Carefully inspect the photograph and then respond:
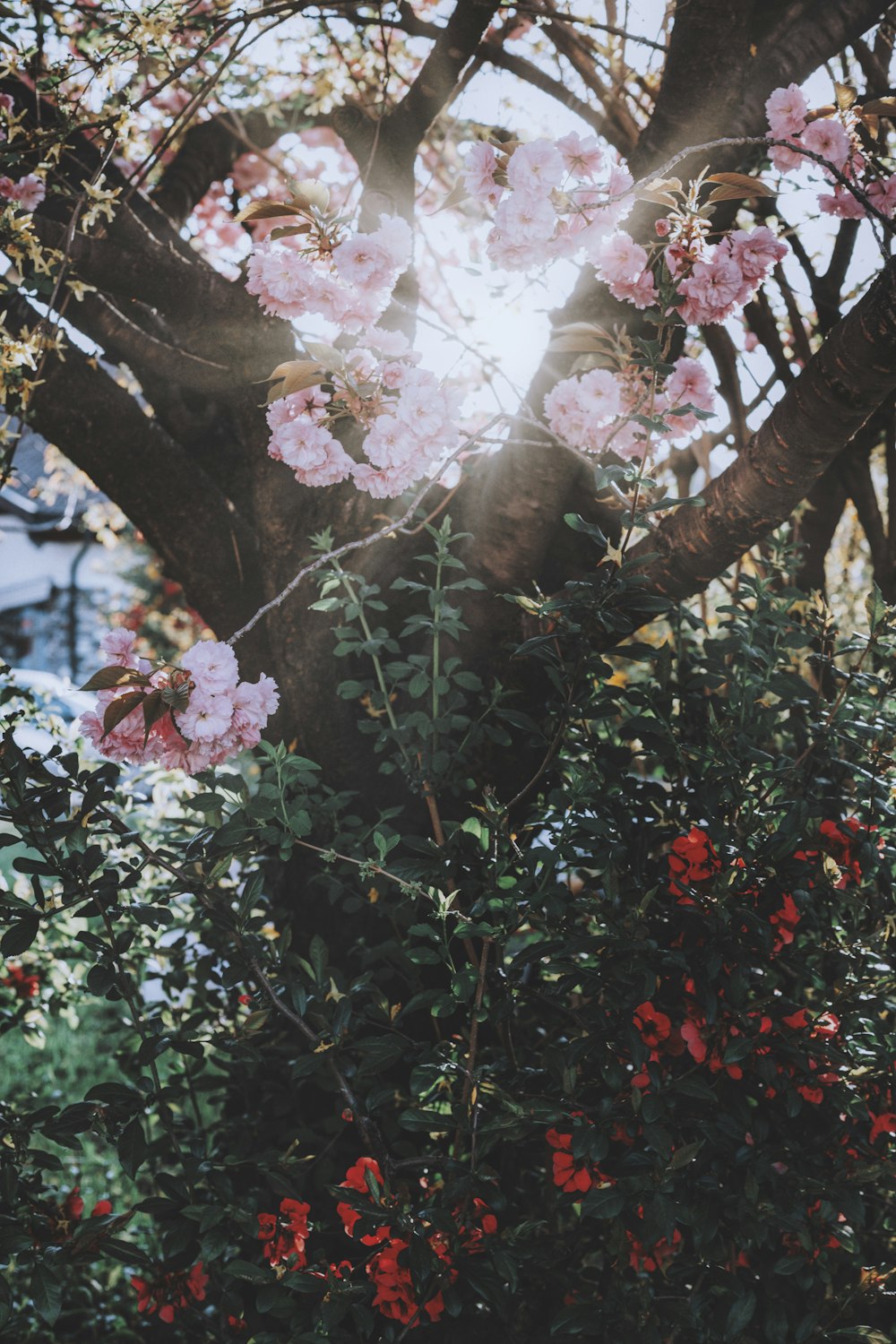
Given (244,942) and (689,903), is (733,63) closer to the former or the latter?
(689,903)

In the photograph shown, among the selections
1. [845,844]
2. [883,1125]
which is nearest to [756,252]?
[845,844]

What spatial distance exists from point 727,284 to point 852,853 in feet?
3.34

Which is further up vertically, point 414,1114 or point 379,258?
point 379,258

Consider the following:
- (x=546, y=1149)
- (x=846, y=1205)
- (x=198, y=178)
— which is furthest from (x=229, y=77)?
(x=846, y=1205)

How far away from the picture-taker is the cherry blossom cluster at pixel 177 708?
131cm

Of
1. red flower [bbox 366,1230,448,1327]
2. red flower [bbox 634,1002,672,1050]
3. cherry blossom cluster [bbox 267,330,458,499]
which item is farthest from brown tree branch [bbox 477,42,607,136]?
red flower [bbox 366,1230,448,1327]

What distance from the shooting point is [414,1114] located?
1.39m

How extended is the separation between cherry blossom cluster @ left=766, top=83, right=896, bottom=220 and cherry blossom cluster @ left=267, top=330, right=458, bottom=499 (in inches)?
30.7

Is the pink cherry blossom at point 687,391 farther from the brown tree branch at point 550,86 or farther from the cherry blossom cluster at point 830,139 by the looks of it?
the brown tree branch at point 550,86

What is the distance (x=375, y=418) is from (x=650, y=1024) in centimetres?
114

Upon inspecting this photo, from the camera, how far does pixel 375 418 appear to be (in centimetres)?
164

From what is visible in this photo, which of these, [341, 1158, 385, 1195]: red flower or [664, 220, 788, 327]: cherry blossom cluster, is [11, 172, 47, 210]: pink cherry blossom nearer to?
[664, 220, 788, 327]: cherry blossom cluster

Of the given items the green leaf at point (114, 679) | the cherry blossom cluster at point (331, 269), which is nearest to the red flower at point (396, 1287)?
the green leaf at point (114, 679)

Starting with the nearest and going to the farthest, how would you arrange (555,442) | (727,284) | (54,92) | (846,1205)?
(846,1205)
(727,284)
(555,442)
(54,92)
